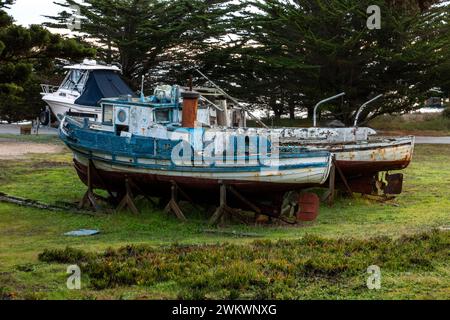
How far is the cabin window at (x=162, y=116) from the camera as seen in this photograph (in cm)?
1758

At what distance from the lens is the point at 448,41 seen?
109 ft

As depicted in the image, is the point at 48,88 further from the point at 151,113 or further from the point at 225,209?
the point at 225,209

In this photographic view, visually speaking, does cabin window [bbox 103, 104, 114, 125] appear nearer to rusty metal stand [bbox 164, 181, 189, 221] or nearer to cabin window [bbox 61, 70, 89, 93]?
rusty metal stand [bbox 164, 181, 189, 221]

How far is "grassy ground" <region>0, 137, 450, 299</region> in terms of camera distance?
9.03 meters

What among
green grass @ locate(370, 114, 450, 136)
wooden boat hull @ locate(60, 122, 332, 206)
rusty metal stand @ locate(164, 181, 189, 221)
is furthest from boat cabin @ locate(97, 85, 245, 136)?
green grass @ locate(370, 114, 450, 136)

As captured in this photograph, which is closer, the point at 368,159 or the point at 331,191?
the point at 331,191

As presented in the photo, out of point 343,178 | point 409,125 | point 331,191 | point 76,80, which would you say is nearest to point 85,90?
point 76,80

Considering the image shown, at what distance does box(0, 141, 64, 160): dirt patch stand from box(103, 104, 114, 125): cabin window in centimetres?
777

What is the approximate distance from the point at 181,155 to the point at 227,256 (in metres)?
5.50

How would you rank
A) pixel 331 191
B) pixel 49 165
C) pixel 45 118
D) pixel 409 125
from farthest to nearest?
pixel 409 125 → pixel 45 118 → pixel 49 165 → pixel 331 191

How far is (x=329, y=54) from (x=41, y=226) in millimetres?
21485

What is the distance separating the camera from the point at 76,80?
3134 cm

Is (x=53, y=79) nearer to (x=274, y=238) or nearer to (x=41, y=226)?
(x=41, y=226)
